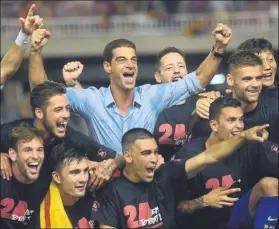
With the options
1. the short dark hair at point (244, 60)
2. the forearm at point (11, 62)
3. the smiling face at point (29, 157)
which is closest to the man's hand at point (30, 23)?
the forearm at point (11, 62)

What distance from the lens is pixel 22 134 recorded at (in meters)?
6.88

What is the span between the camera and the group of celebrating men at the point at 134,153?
6.93 meters

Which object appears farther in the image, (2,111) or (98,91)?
(2,111)

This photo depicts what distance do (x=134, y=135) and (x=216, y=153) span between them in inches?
23.5

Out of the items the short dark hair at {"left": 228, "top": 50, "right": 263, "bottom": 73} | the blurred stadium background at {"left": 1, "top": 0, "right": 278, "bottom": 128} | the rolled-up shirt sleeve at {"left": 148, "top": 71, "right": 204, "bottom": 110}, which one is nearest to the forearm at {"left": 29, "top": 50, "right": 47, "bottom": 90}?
the rolled-up shirt sleeve at {"left": 148, "top": 71, "right": 204, "bottom": 110}

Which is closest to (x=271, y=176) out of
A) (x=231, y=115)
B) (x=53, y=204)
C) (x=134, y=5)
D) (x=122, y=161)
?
(x=231, y=115)

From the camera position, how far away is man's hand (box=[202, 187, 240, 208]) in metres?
6.98

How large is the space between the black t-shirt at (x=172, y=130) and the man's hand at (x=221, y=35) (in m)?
0.87

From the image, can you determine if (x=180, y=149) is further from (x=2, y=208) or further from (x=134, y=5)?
(x=134, y=5)

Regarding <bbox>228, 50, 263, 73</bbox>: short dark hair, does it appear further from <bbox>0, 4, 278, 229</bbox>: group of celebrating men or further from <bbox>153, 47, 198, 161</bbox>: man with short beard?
<bbox>153, 47, 198, 161</bbox>: man with short beard

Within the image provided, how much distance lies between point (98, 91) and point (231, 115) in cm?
107

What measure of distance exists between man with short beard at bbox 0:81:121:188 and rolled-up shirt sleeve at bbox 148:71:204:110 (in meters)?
0.57

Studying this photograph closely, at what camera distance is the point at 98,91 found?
7.52 meters

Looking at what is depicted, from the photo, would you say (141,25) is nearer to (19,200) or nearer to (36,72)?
(36,72)
